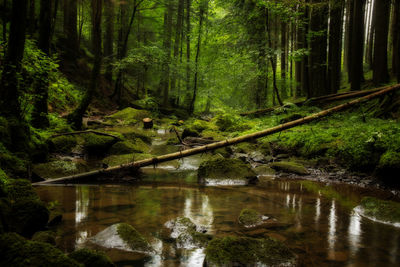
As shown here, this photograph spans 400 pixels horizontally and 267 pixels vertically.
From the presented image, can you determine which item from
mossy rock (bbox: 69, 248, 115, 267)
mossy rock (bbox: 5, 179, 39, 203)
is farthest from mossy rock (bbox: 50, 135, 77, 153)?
mossy rock (bbox: 69, 248, 115, 267)

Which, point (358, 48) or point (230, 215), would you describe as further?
point (358, 48)

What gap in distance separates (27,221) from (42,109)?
6.09m

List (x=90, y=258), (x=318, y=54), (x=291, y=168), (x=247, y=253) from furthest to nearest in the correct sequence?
(x=318, y=54) < (x=291, y=168) < (x=247, y=253) < (x=90, y=258)

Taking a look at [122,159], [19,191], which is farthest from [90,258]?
[122,159]

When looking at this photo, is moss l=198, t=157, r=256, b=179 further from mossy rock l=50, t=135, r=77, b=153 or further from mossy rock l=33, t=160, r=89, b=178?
mossy rock l=50, t=135, r=77, b=153

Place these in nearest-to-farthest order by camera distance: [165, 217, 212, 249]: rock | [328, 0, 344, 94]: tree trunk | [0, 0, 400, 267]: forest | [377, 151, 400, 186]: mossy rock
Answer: [0, 0, 400, 267]: forest < [165, 217, 212, 249]: rock < [377, 151, 400, 186]: mossy rock < [328, 0, 344, 94]: tree trunk

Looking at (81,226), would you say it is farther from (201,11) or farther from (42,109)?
(201,11)

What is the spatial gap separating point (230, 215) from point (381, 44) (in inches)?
422

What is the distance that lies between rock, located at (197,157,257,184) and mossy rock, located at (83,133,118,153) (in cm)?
383

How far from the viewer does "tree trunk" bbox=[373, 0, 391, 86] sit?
35.8 ft

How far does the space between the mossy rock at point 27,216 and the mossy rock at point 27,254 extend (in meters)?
1.28

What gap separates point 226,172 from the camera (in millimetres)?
7027

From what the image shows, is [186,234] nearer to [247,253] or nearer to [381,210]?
[247,253]

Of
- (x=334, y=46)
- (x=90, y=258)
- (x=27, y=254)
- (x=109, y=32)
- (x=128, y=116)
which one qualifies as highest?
(x=109, y=32)
